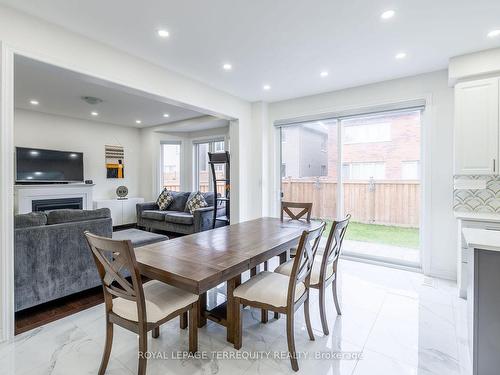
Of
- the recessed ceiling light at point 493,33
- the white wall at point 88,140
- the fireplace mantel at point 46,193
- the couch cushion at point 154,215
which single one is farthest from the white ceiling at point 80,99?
the recessed ceiling light at point 493,33

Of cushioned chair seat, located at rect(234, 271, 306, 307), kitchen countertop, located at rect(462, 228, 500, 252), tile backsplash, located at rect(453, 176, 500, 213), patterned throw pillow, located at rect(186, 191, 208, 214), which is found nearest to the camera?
kitchen countertop, located at rect(462, 228, 500, 252)

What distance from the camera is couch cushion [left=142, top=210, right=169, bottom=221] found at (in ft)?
18.8

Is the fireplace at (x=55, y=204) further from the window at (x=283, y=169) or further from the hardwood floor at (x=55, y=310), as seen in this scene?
the window at (x=283, y=169)

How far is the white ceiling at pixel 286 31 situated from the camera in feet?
7.09

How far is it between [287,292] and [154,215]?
460 centimetres

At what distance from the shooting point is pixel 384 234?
418 centimetres

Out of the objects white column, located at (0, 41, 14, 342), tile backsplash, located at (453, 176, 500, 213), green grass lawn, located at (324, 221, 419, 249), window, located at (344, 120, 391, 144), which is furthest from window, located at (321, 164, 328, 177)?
white column, located at (0, 41, 14, 342)

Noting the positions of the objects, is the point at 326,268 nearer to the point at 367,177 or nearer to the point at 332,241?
the point at 332,241

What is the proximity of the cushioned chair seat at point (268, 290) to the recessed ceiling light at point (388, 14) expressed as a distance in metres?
2.31

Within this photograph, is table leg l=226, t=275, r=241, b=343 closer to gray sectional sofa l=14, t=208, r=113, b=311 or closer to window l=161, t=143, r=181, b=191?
gray sectional sofa l=14, t=208, r=113, b=311

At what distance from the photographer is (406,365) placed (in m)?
1.81

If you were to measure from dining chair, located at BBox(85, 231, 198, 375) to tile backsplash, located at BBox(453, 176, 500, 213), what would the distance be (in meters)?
3.25

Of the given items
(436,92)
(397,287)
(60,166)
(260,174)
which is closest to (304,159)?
(260,174)

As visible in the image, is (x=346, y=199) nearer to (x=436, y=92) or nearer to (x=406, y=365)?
(x=436, y=92)
